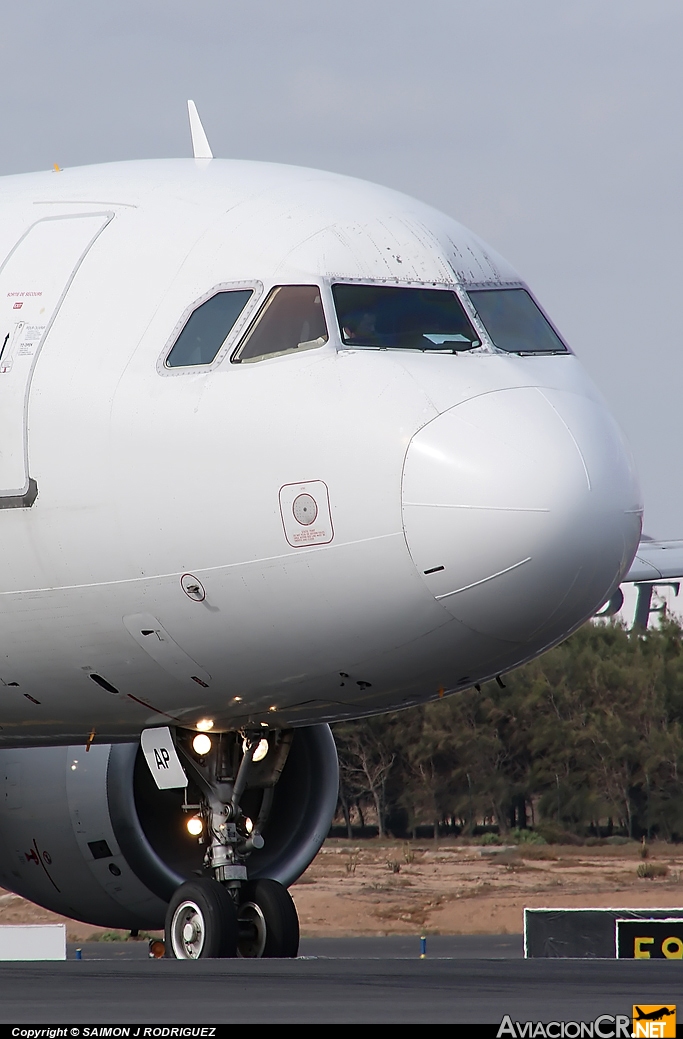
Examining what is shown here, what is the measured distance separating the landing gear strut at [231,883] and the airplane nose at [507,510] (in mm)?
2646

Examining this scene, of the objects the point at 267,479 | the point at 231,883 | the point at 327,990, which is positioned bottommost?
the point at 327,990

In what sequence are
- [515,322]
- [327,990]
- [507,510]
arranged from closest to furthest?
1. [327,990]
2. [507,510]
3. [515,322]

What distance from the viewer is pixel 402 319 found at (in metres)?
10.6

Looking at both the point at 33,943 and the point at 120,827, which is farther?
the point at 33,943

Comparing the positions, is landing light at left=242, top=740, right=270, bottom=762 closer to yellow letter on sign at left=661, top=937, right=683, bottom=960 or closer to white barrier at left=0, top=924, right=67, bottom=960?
white barrier at left=0, top=924, right=67, bottom=960

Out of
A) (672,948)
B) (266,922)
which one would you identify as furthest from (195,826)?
(672,948)

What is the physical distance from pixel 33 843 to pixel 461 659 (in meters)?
6.06

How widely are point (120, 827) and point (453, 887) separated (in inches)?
1133

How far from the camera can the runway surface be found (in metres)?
7.26

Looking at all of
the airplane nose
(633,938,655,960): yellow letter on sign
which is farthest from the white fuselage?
(633,938,655,960): yellow letter on sign

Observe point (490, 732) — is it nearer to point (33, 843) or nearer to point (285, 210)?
point (33, 843)

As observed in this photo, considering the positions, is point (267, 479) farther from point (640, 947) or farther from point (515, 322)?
point (640, 947)

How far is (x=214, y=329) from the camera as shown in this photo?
10.6m

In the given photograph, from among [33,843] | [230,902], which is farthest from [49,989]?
[33,843]
